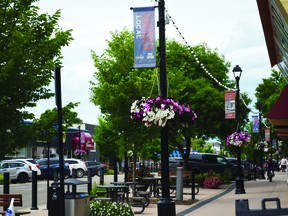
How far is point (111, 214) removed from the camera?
14.0 metres

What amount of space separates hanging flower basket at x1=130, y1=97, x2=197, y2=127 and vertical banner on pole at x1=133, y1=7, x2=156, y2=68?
3.35ft

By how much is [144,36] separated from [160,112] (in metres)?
2.02

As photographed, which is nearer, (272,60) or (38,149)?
(272,60)

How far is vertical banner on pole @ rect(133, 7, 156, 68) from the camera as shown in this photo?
1386cm

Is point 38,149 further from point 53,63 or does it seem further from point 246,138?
→ point 53,63

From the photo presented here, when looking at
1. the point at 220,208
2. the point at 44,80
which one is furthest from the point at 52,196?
the point at 220,208

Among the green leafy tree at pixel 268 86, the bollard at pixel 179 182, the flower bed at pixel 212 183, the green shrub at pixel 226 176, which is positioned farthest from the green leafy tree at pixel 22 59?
the green leafy tree at pixel 268 86

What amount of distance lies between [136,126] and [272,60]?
675 cm

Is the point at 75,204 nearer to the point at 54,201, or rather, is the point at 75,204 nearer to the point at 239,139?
the point at 54,201

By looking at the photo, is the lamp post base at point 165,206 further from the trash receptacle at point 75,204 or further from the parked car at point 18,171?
the parked car at point 18,171

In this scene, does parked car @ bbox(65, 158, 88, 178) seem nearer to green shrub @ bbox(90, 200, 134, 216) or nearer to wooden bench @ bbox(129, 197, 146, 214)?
wooden bench @ bbox(129, 197, 146, 214)

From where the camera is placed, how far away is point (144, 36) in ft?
46.3

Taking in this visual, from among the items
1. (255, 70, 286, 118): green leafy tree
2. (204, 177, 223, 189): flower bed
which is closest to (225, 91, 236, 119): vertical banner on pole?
(204, 177, 223, 189): flower bed

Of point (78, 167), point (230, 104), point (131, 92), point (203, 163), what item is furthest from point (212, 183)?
point (78, 167)
